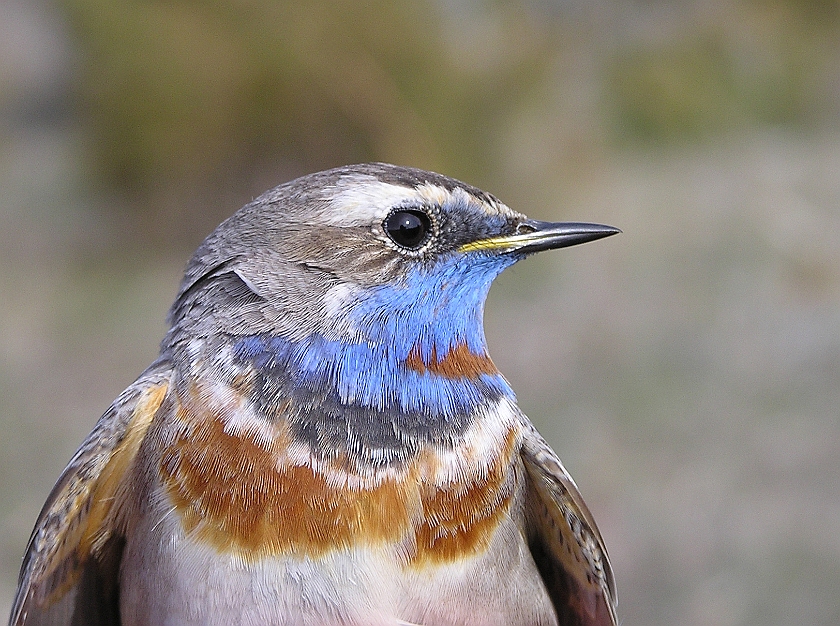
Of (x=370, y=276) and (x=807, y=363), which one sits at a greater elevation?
(x=370, y=276)

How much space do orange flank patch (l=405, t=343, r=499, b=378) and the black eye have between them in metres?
0.18

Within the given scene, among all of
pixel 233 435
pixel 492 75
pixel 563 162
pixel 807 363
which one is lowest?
pixel 807 363

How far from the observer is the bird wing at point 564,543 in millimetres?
1745

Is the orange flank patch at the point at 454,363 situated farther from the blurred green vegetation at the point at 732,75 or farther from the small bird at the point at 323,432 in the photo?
the blurred green vegetation at the point at 732,75

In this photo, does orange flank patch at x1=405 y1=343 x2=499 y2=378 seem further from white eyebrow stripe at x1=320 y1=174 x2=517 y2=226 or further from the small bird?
white eyebrow stripe at x1=320 y1=174 x2=517 y2=226

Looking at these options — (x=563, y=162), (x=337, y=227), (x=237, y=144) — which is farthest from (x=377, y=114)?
(x=337, y=227)

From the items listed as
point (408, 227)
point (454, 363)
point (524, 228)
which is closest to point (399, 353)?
point (454, 363)

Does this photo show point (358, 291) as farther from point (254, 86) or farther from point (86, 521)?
point (254, 86)

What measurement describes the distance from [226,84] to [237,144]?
40cm

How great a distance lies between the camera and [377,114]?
613cm

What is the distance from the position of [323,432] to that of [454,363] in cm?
27

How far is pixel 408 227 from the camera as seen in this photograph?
60.1 inches

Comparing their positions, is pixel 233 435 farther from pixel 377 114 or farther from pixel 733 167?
pixel 733 167

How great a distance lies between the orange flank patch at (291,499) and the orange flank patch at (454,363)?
146 mm
